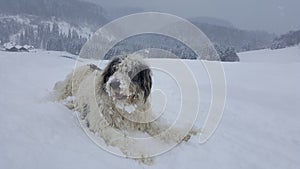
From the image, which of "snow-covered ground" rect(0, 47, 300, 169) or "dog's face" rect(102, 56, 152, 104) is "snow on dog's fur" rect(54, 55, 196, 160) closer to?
"dog's face" rect(102, 56, 152, 104)

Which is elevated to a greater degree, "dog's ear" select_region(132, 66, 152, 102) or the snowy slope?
"dog's ear" select_region(132, 66, 152, 102)

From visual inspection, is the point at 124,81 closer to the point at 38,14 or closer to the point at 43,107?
the point at 43,107

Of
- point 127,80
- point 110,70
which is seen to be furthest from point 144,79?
point 110,70

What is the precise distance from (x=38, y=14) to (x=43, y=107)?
536 feet

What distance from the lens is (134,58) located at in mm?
5031

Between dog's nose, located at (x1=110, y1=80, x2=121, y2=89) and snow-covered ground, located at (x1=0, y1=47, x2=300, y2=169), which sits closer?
snow-covered ground, located at (x1=0, y1=47, x2=300, y2=169)

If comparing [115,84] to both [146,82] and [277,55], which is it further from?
[277,55]

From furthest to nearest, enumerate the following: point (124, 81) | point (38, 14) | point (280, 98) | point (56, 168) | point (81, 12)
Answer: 1. point (81, 12)
2. point (38, 14)
3. point (280, 98)
4. point (124, 81)
5. point (56, 168)

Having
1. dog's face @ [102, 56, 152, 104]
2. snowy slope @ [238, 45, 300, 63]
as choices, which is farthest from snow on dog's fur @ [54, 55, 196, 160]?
snowy slope @ [238, 45, 300, 63]

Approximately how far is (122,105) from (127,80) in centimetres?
35

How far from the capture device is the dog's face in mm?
4535

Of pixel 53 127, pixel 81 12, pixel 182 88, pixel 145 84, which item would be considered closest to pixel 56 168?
pixel 53 127

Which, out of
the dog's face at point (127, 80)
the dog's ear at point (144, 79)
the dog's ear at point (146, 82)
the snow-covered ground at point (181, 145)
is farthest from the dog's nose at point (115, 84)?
the snow-covered ground at point (181, 145)

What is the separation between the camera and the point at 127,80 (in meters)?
4.61
